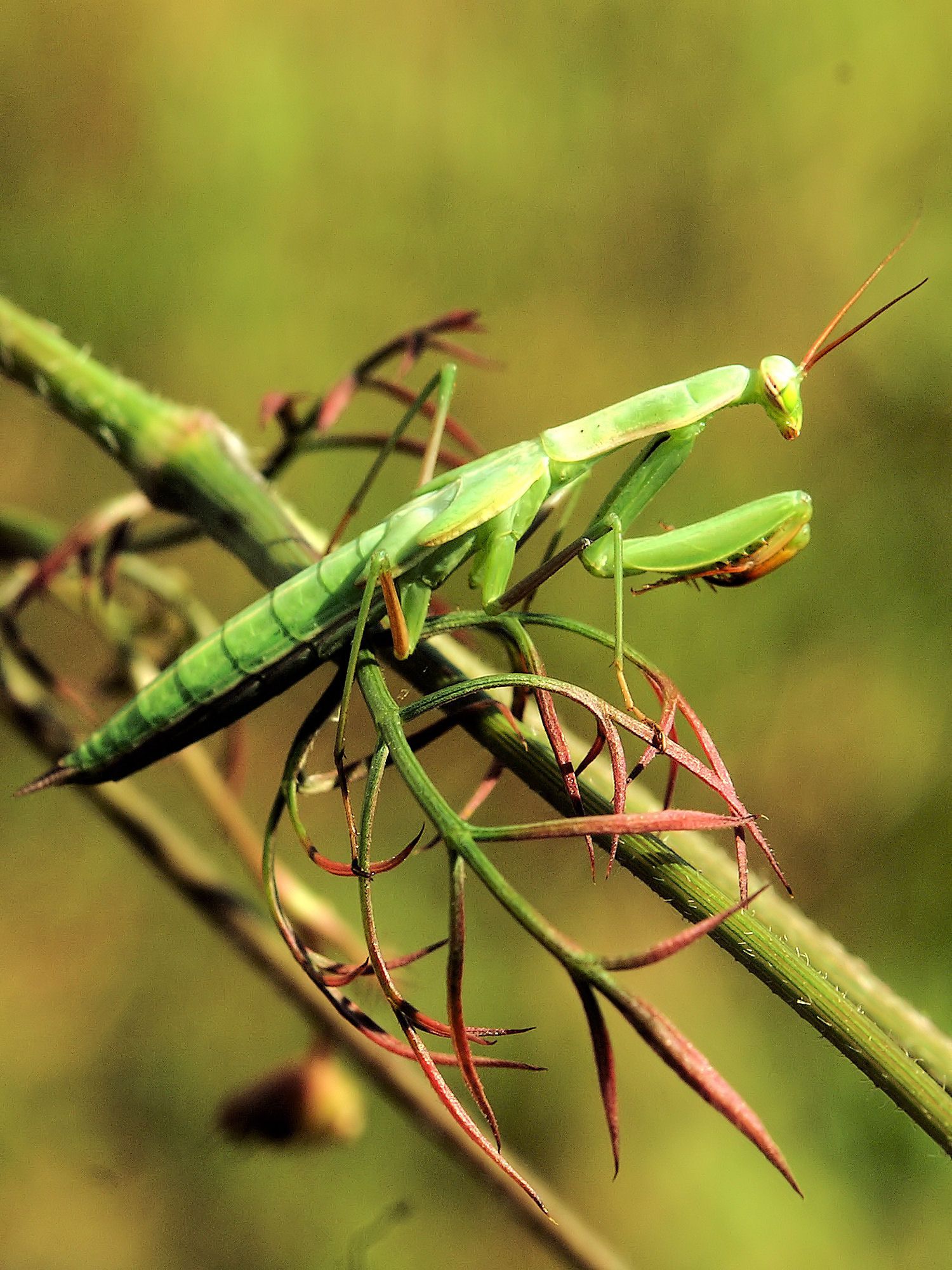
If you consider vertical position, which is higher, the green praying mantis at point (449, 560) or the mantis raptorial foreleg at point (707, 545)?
the green praying mantis at point (449, 560)

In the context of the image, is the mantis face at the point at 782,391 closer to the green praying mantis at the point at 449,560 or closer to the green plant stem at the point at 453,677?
the green praying mantis at the point at 449,560

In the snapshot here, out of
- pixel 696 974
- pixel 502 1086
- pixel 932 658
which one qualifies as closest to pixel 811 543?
pixel 932 658

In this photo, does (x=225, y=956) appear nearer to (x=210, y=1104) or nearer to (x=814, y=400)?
(x=210, y=1104)

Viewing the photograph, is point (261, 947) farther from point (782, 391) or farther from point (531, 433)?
point (531, 433)

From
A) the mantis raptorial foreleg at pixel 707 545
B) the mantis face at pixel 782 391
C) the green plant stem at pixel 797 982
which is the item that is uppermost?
the mantis face at pixel 782 391

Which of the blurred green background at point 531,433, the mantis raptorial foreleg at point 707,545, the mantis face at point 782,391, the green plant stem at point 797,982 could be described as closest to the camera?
the green plant stem at point 797,982

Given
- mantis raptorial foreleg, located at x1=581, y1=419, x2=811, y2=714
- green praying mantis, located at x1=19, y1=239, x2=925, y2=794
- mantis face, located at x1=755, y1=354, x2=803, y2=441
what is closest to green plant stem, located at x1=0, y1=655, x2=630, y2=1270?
green praying mantis, located at x1=19, y1=239, x2=925, y2=794

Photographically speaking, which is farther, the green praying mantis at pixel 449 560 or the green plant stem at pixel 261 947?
the green plant stem at pixel 261 947

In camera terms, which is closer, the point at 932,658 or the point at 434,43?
the point at 932,658

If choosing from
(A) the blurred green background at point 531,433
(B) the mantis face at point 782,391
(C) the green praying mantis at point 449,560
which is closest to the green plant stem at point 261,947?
(C) the green praying mantis at point 449,560

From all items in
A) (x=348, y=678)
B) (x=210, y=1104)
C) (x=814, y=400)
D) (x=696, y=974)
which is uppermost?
(x=348, y=678)
